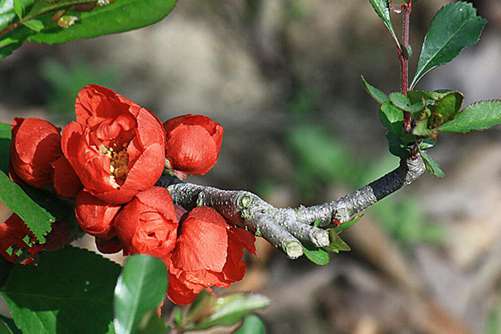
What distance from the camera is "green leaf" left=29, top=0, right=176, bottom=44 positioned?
1.23 metres

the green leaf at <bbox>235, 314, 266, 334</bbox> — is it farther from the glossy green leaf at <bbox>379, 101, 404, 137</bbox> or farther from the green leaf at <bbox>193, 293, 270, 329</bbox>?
the glossy green leaf at <bbox>379, 101, 404, 137</bbox>

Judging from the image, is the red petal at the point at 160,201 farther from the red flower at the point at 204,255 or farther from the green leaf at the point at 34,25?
the green leaf at the point at 34,25

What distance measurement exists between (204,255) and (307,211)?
0.13 metres

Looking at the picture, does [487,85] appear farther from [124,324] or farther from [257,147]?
[124,324]

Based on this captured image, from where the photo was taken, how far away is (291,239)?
92 centimetres

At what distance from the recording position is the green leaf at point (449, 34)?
1042 millimetres

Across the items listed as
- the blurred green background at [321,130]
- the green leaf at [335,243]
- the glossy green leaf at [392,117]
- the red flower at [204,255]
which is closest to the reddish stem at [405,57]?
the glossy green leaf at [392,117]

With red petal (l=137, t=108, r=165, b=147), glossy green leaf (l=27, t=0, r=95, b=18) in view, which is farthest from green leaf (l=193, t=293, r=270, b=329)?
glossy green leaf (l=27, t=0, r=95, b=18)

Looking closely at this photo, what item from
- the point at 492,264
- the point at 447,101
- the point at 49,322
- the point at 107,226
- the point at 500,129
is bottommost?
the point at 492,264

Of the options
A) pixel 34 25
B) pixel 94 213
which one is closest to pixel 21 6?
pixel 34 25

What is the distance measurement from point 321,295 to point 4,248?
2593mm

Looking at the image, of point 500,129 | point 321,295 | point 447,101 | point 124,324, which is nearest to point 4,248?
point 124,324

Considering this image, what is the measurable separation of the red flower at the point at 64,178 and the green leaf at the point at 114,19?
0.88 feet

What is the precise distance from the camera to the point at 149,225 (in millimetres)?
994
